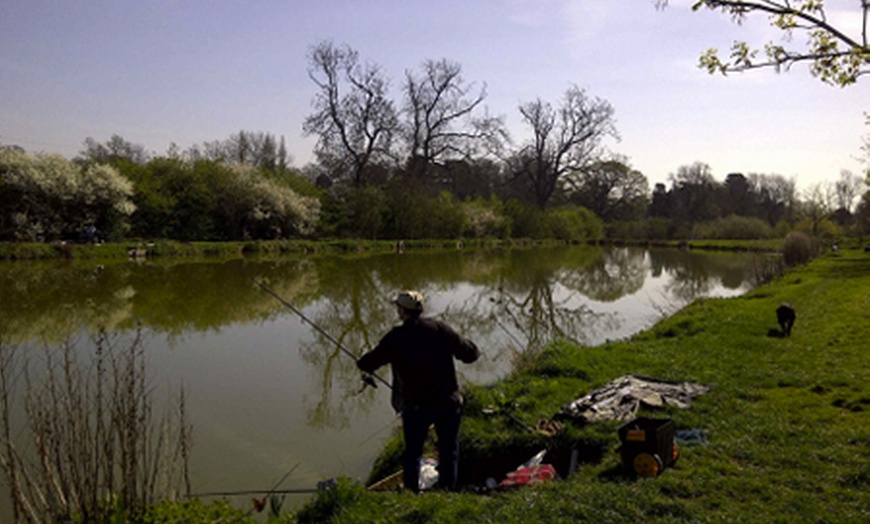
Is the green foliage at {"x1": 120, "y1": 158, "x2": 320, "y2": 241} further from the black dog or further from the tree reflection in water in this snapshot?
the black dog

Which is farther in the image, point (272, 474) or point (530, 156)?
point (530, 156)

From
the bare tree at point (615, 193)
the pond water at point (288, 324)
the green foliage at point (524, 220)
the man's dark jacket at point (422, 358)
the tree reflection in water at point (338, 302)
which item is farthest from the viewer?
the bare tree at point (615, 193)

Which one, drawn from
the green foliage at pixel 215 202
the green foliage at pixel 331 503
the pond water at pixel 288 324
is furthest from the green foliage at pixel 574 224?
the green foliage at pixel 331 503

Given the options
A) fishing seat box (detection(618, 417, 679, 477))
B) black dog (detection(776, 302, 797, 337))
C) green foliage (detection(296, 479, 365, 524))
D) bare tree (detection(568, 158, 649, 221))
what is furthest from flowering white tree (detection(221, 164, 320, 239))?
bare tree (detection(568, 158, 649, 221))

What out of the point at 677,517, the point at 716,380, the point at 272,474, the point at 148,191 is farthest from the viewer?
the point at 148,191

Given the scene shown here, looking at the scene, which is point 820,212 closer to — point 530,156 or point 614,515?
point 530,156

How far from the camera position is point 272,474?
19.1 ft

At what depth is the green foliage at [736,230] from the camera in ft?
196

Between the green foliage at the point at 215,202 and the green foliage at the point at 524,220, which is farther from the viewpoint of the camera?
the green foliage at the point at 524,220

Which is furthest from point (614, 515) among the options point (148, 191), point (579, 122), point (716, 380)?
point (579, 122)

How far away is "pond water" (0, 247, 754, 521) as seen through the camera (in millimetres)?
6609

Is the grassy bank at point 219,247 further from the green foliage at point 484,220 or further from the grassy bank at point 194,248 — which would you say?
the green foliage at point 484,220

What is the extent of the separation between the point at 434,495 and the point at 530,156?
5623 centimetres

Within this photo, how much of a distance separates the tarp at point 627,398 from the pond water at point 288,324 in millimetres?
2124
